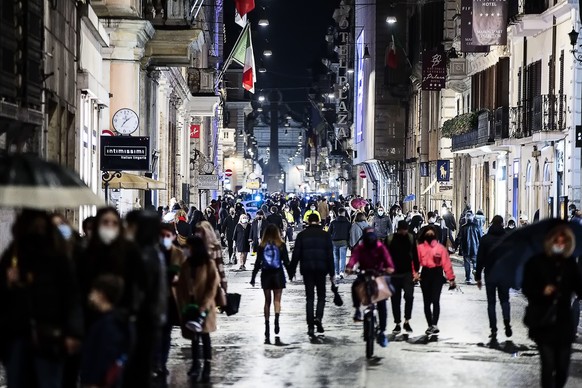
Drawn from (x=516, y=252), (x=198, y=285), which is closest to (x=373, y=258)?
(x=198, y=285)

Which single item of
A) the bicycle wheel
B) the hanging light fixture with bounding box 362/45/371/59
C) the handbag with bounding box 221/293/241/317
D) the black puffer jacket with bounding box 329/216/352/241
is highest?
the hanging light fixture with bounding box 362/45/371/59

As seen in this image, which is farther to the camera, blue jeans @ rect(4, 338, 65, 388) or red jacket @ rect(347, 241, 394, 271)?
red jacket @ rect(347, 241, 394, 271)

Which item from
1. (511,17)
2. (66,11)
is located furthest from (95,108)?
(511,17)

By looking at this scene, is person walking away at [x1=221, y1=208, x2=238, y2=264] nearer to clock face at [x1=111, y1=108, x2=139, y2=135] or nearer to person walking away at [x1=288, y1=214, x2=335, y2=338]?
clock face at [x1=111, y1=108, x2=139, y2=135]

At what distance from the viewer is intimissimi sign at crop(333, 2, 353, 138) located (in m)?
126

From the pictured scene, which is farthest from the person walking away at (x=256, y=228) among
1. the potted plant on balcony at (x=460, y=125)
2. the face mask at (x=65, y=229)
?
the face mask at (x=65, y=229)

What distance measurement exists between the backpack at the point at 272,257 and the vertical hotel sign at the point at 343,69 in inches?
4077

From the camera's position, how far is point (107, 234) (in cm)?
1034

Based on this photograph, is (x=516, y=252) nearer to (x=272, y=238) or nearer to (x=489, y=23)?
(x=272, y=238)

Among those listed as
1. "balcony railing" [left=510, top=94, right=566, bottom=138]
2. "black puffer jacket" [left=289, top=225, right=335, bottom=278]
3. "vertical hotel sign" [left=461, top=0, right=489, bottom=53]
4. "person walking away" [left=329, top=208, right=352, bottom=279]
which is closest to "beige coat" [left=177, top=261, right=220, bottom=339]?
"black puffer jacket" [left=289, top=225, right=335, bottom=278]

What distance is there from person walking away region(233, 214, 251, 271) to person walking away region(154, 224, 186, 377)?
918 inches

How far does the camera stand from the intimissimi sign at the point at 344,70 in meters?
126

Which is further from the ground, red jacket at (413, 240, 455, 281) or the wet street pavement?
red jacket at (413, 240, 455, 281)

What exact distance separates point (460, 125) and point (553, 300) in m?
45.3
